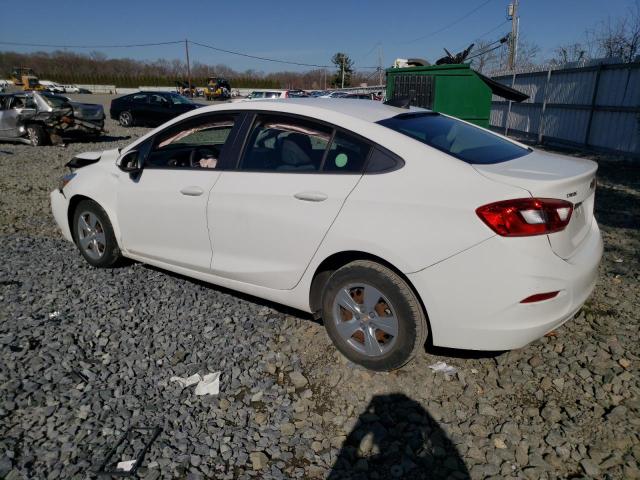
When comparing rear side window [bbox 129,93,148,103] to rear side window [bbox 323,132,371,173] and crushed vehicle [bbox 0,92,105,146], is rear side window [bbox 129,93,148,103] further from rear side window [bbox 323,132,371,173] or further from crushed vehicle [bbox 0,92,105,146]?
rear side window [bbox 323,132,371,173]

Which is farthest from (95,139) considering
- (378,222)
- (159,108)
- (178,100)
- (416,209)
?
(416,209)

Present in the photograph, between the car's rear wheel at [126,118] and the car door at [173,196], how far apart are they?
17658 mm

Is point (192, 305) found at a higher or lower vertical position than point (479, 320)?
lower

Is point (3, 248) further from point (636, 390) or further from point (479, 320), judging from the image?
point (636, 390)

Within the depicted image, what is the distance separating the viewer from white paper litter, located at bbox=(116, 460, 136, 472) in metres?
2.24

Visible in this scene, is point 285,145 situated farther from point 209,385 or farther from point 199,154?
point 209,385

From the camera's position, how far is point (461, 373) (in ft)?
9.73

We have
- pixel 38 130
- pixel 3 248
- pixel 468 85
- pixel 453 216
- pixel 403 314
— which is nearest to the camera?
pixel 453 216

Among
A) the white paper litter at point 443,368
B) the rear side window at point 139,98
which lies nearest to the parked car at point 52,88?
the rear side window at point 139,98

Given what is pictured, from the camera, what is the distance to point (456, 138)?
10.2 ft

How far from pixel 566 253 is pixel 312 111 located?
1.80 meters

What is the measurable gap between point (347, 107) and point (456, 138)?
2.55ft

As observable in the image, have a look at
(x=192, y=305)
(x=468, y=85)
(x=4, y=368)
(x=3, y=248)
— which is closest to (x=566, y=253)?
(x=192, y=305)

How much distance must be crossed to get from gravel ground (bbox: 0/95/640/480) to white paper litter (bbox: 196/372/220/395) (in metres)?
0.04
